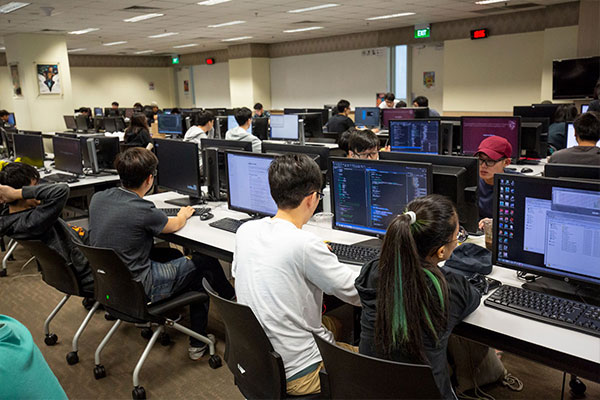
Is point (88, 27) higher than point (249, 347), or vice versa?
point (88, 27)

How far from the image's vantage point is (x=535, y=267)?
183 cm

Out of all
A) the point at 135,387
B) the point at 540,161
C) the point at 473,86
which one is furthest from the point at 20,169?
the point at 473,86

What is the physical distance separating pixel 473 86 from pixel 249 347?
10.1 m

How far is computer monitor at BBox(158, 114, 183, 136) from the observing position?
8.66 meters

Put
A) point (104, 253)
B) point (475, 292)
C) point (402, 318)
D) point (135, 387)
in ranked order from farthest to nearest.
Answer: point (135, 387) → point (104, 253) → point (475, 292) → point (402, 318)

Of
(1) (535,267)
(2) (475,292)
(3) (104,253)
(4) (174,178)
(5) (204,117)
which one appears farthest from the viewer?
(5) (204,117)

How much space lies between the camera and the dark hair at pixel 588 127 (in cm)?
370

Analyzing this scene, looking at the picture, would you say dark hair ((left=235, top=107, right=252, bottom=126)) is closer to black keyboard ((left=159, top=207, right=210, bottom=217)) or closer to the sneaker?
black keyboard ((left=159, top=207, right=210, bottom=217))

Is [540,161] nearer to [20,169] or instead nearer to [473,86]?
[20,169]

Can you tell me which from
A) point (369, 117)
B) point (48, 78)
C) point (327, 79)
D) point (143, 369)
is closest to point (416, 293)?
point (143, 369)

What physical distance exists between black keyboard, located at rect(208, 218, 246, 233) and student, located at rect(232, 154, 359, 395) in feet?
3.65

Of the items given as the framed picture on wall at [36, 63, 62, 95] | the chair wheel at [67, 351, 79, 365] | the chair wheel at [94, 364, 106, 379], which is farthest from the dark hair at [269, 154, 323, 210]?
Answer: the framed picture on wall at [36, 63, 62, 95]

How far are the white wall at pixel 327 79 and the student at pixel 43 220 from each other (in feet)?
33.2

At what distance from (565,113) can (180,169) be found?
13.2 feet
